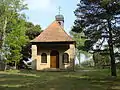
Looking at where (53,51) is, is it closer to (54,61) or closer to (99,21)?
(54,61)

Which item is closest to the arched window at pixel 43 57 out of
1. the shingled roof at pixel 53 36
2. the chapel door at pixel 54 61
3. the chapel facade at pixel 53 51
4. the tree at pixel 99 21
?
the chapel facade at pixel 53 51

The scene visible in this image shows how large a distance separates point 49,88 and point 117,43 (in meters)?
9.85

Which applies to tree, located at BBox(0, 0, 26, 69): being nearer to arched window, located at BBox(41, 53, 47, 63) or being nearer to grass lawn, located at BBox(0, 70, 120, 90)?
arched window, located at BBox(41, 53, 47, 63)

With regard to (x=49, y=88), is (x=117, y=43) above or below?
above

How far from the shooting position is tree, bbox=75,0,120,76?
91.6ft

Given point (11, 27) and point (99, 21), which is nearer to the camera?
point (99, 21)

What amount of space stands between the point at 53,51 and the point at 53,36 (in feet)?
7.86

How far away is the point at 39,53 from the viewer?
44.7 metres

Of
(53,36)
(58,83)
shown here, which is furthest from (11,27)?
(58,83)

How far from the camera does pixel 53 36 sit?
4378 cm

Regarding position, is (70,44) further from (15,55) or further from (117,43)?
(117,43)

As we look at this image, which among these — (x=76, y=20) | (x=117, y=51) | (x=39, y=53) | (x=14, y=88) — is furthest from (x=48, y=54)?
(x=14, y=88)

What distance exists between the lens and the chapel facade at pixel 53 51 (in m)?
43.0

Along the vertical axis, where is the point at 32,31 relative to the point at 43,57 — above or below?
above
